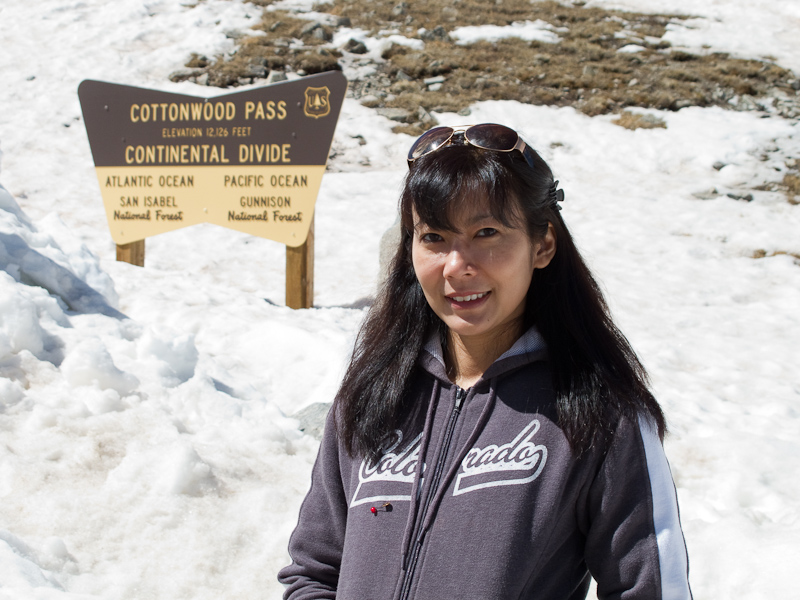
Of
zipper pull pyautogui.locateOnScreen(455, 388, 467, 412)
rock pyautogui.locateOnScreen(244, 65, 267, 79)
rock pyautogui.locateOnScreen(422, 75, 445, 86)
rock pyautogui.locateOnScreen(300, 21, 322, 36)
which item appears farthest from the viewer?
rock pyautogui.locateOnScreen(300, 21, 322, 36)

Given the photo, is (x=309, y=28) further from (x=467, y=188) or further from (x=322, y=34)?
(x=467, y=188)

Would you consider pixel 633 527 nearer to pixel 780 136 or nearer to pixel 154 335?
pixel 154 335

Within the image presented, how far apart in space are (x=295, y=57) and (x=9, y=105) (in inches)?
210

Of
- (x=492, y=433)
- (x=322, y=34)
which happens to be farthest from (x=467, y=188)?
(x=322, y=34)

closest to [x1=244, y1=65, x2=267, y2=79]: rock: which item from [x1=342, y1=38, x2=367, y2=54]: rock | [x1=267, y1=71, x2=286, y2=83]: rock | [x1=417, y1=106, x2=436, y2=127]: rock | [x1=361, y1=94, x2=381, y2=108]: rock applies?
[x1=267, y1=71, x2=286, y2=83]: rock

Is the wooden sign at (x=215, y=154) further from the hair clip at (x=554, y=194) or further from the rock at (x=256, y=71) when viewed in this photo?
the rock at (x=256, y=71)

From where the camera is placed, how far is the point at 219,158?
6.01 m

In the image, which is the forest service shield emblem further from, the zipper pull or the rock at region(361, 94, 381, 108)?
the rock at region(361, 94, 381, 108)

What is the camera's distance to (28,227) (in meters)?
Result: 4.36

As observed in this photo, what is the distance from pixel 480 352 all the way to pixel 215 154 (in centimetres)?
503

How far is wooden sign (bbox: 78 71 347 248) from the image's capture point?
5.69m

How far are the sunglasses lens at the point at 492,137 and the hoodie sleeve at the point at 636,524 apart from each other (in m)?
0.58

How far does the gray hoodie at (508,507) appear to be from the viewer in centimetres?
124

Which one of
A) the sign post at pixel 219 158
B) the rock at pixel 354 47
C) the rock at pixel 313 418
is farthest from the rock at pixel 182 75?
the rock at pixel 313 418
